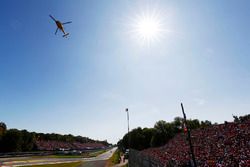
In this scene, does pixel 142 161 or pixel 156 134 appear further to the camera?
pixel 156 134

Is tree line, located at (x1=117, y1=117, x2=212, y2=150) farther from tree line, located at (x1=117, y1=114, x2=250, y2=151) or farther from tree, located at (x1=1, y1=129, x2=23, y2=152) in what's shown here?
tree, located at (x1=1, y1=129, x2=23, y2=152)

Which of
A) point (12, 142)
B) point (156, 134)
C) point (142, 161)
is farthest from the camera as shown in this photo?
point (156, 134)

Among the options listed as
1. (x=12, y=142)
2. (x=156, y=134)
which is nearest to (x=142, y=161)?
(x=156, y=134)

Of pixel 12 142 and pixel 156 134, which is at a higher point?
pixel 156 134

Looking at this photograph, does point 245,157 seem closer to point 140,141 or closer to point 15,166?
point 15,166

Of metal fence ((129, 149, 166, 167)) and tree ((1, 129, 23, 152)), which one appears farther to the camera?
tree ((1, 129, 23, 152))

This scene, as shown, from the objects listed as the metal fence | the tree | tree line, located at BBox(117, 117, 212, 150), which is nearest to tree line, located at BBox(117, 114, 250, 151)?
tree line, located at BBox(117, 117, 212, 150)

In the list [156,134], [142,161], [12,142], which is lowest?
[142,161]

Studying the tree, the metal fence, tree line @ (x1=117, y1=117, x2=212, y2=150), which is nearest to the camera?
the metal fence

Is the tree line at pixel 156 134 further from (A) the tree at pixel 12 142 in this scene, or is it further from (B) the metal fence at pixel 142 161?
(B) the metal fence at pixel 142 161

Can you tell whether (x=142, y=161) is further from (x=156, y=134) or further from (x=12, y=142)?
(x=12, y=142)

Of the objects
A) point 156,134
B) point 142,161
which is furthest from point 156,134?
point 142,161

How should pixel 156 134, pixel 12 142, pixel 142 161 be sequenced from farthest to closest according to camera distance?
pixel 156 134, pixel 12 142, pixel 142 161

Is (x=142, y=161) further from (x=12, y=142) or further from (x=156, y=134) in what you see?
(x=12, y=142)
